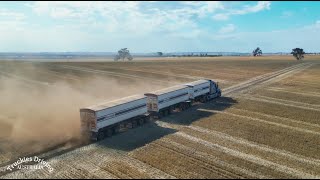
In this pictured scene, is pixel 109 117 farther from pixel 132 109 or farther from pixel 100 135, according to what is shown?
pixel 132 109

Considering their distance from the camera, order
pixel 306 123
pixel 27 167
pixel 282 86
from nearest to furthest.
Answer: pixel 27 167, pixel 306 123, pixel 282 86

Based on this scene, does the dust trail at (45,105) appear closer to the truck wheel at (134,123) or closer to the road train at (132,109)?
the road train at (132,109)

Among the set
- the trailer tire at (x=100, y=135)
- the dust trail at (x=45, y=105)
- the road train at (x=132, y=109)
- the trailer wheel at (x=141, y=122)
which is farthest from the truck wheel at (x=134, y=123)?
the dust trail at (x=45, y=105)

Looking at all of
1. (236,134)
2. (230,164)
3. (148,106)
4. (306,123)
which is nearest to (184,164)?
(230,164)

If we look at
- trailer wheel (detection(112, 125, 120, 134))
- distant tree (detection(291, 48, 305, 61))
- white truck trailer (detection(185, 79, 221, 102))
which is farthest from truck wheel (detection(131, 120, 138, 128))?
distant tree (detection(291, 48, 305, 61))

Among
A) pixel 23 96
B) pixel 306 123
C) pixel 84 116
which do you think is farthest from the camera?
pixel 23 96

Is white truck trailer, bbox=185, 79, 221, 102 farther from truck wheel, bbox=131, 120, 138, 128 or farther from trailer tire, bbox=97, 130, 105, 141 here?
trailer tire, bbox=97, 130, 105, 141

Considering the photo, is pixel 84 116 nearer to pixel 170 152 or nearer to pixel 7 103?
pixel 170 152
